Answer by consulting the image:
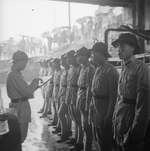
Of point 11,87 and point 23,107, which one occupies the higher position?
point 11,87

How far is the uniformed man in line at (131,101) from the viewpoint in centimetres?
235

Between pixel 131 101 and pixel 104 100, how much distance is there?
805mm

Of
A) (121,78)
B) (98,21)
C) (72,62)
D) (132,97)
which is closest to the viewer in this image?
(132,97)

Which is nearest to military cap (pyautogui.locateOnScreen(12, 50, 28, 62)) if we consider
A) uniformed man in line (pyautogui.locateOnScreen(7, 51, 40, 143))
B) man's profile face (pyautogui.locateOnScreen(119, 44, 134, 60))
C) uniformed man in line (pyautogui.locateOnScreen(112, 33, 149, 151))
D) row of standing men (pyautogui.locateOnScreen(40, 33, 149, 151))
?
uniformed man in line (pyautogui.locateOnScreen(7, 51, 40, 143))

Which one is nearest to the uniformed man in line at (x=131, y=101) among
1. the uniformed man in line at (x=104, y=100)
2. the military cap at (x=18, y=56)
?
the uniformed man in line at (x=104, y=100)

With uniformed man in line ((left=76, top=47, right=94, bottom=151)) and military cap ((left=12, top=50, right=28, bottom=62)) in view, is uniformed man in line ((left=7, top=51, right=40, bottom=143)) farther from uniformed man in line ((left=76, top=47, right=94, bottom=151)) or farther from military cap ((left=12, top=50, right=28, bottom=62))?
uniformed man in line ((left=76, top=47, right=94, bottom=151))

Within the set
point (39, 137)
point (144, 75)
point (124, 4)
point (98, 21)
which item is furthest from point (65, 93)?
point (98, 21)

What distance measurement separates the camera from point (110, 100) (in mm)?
3238

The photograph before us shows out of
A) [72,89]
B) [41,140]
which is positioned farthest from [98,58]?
[41,140]

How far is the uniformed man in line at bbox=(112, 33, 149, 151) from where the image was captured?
2.35 meters

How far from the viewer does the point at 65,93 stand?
216 inches

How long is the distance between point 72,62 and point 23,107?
1.76 meters

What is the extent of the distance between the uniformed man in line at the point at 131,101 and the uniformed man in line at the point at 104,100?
54 centimetres

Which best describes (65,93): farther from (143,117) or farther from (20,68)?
(143,117)
